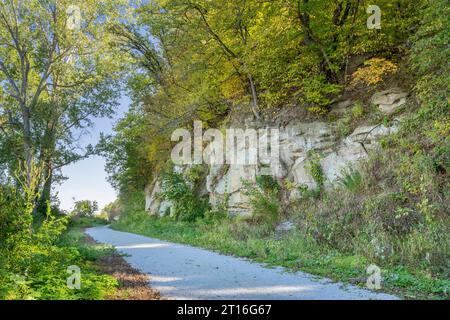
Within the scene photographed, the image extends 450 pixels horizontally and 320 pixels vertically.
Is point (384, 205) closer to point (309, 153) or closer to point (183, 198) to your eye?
point (309, 153)

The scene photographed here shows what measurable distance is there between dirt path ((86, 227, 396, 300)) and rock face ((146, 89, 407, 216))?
524cm

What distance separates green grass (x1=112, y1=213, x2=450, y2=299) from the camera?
5285 millimetres

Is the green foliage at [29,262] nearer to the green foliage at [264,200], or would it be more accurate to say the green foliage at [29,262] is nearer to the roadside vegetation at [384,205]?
the roadside vegetation at [384,205]

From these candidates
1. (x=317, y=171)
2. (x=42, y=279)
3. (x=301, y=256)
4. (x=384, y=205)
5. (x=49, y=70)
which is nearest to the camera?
(x=42, y=279)

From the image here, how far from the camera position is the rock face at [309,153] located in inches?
440

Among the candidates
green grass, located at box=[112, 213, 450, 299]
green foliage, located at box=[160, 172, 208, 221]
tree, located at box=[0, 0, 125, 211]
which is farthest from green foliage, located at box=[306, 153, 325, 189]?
tree, located at box=[0, 0, 125, 211]

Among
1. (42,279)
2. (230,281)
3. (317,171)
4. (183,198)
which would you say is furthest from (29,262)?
(183,198)

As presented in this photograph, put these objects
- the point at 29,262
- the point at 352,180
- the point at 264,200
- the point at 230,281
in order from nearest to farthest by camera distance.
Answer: the point at 29,262
the point at 230,281
the point at 352,180
the point at 264,200

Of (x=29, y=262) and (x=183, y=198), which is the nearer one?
(x=29, y=262)

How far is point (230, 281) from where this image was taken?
5.97 metres

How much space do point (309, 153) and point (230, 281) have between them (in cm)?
759

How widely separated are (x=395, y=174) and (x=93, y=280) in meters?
7.85
